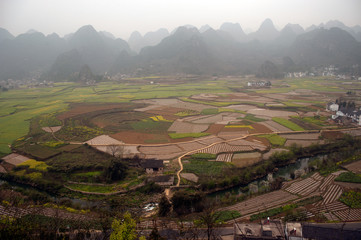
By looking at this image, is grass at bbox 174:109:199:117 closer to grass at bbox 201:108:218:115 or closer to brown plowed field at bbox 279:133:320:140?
grass at bbox 201:108:218:115

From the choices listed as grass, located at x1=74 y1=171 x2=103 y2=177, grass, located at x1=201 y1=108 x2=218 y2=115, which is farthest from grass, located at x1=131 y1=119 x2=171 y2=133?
grass, located at x1=74 y1=171 x2=103 y2=177

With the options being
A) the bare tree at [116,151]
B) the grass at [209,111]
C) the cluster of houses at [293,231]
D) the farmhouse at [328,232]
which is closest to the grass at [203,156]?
the bare tree at [116,151]

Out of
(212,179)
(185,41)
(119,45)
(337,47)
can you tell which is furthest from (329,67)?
(119,45)

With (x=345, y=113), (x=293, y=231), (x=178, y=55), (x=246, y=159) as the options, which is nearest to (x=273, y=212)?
(x=293, y=231)

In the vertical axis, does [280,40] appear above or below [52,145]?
above

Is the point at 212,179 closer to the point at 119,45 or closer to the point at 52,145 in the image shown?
the point at 52,145

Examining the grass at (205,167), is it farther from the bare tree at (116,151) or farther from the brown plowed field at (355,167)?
the brown plowed field at (355,167)
